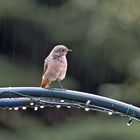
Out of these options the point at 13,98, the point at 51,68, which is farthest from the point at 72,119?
the point at 13,98

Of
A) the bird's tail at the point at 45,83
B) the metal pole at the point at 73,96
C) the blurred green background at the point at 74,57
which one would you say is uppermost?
the metal pole at the point at 73,96

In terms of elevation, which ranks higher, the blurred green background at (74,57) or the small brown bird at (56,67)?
the small brown bird at (56,67)

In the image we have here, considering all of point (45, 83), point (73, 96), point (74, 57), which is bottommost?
point (74, 57)

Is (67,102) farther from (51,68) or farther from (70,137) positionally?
(70,137)

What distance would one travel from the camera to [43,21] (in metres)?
10.3

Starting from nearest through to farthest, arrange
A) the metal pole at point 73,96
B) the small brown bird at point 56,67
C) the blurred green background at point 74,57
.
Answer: the metal pole at point 73,96, the small brown bird at point 56,67, the blurred green background at point 74,57

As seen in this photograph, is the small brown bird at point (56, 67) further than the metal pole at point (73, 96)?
Yes

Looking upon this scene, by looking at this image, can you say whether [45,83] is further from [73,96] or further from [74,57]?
[74,57]

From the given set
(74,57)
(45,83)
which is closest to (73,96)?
(45,83)

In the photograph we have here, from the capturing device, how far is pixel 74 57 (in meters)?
10.7

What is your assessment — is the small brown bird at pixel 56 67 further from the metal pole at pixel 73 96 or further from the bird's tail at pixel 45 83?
the metal pole at pixel 73 96

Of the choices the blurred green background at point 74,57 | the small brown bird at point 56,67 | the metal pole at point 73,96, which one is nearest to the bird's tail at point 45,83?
the small brown bird at point 56,67

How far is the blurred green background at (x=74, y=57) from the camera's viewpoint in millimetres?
9359

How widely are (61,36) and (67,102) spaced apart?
6.04 m
